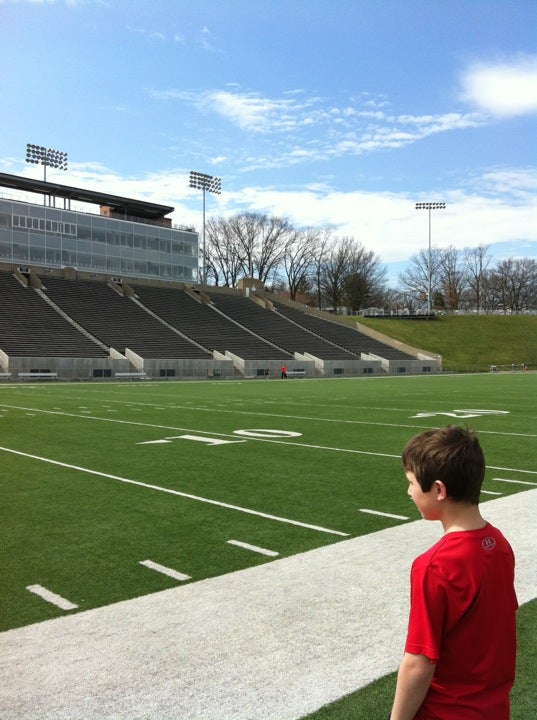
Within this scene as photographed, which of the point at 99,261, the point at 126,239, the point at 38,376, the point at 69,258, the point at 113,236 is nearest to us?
the point at 38,376

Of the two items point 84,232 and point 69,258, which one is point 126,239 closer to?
point 84,232

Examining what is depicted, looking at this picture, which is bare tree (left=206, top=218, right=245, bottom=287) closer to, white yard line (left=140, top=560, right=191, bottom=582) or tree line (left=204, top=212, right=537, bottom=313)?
tree line (left=204, top=212, right=537, bottom=313)

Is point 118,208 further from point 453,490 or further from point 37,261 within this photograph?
point 453,490

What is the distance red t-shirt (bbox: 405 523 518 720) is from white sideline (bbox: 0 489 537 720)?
1.42 m

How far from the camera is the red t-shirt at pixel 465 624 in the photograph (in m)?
1.90

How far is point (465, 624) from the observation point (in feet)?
6.37

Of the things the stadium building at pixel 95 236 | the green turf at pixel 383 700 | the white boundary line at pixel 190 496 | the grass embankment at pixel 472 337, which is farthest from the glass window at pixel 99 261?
the green turf at pixel 383 700

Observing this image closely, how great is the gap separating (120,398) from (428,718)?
23.3 metres

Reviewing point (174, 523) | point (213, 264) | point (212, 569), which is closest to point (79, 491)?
point (174, 523)

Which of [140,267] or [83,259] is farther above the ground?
[83,259]

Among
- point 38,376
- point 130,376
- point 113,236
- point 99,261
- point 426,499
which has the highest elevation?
point 113,236

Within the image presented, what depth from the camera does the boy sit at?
1905mm

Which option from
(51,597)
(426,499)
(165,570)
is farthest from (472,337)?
(426,499)

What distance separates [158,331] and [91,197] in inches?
831
